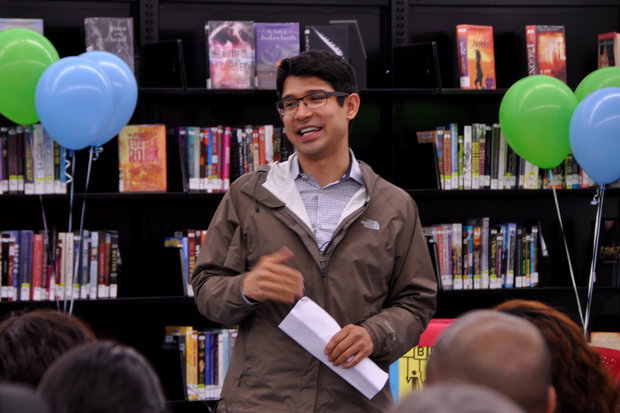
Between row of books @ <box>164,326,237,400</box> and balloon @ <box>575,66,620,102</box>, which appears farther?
row of books @ <box>164,326,237,400</box>

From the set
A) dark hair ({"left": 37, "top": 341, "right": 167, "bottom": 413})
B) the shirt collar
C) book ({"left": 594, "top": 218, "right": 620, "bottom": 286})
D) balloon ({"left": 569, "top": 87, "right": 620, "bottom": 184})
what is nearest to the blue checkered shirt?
the shirt collar

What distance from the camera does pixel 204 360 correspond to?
3688mm

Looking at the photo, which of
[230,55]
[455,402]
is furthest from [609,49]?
[455,402]

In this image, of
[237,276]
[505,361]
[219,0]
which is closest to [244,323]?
[237,276]

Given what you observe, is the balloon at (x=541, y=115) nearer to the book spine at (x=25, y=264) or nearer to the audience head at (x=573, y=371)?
the audience head at (x=573, y=371)

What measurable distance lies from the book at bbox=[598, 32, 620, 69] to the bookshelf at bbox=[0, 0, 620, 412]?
0.68ft

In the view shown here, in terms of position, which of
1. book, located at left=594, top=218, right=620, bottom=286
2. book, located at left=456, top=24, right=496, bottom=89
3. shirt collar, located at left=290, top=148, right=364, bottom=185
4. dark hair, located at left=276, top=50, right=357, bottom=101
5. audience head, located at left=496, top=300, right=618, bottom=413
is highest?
book, located at left=456, top=24, right=496, bottom=89

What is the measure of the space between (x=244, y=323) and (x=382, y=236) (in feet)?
1.35

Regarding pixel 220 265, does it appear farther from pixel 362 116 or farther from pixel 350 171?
pixel 362 116

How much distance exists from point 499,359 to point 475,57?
10.2 ft

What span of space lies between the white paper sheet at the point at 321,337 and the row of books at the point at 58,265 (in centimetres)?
190

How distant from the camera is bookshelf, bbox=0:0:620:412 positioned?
384cm

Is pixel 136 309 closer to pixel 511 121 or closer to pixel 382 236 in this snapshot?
pixel 511 121

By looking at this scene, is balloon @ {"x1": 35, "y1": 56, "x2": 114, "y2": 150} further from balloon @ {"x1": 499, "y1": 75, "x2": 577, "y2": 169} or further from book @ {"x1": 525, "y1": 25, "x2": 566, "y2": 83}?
book @ {"x1": 525, "y1": 25, "x2": 566, "y2": 83}
